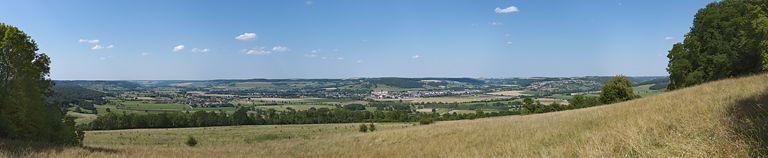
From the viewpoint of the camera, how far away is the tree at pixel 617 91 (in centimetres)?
6662

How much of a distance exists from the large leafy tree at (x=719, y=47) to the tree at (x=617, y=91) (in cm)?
1503

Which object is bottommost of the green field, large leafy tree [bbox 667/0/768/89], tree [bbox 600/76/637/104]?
the green field

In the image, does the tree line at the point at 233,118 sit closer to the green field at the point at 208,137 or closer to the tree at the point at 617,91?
the green field at the point at 208,137

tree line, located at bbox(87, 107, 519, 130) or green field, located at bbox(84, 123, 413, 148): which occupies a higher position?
green field, located at bbox(84, 123, 413, 148)

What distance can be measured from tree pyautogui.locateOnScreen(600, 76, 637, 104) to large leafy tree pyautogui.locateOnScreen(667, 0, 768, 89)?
49.3 feet

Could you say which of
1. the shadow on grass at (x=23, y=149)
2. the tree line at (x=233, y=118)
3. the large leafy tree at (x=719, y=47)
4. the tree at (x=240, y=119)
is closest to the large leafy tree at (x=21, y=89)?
the shadow on grass at (x=23, y=149)

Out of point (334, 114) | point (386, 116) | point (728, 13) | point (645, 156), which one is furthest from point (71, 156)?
point (334, 114)

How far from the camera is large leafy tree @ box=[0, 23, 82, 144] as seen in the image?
19406mm

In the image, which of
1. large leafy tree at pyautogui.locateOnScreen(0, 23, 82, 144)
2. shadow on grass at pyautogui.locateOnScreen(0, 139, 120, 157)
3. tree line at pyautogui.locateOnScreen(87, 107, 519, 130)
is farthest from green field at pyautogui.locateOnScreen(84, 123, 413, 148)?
shadow on grass at pyautogui.locateOnScreen(0, 139, 120, 157)

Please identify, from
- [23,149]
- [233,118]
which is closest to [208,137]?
[233,118]

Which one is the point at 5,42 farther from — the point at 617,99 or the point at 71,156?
the point at 617,99

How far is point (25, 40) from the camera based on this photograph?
67.1 feet

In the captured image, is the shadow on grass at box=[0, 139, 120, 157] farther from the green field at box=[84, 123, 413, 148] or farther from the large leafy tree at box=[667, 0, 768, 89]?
the large leafy tree at box=[667, 0, 768, 89]

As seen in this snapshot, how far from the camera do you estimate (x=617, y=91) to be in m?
67.2
